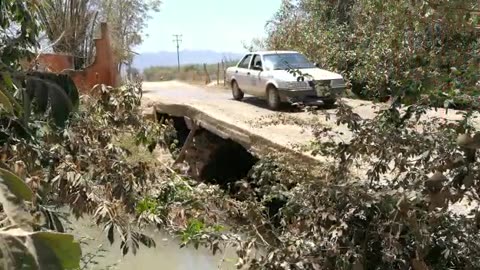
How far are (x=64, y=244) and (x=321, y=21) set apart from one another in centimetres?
2181

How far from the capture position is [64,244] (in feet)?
3.19

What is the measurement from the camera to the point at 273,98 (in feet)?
49.0

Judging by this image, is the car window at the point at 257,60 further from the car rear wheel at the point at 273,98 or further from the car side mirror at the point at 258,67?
the car rear wheel at the point at 273,98

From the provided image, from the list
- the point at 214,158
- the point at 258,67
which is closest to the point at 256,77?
the point at 258,67

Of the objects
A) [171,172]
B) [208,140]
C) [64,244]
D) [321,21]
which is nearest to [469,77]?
[171,172]

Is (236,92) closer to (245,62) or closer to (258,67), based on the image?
(245,62)

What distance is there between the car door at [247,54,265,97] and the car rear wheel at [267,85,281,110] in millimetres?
325

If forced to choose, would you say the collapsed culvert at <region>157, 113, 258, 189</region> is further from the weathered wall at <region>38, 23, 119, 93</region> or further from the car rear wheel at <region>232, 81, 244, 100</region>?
the weathered wall at <region>38, 23, 119, 93</region>

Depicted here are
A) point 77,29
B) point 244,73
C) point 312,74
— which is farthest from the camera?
point 77,29

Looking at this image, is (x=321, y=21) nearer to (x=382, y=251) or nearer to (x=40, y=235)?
(x=382, y=251)

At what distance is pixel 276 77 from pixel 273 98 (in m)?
0.56

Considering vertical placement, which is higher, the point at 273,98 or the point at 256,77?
the point at 256,77

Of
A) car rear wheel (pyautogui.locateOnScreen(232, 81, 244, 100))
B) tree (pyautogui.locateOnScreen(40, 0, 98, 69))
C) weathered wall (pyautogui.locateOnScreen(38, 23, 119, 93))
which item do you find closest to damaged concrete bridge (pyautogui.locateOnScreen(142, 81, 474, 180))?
car rear wheel (pyautogui.locateOnScreen(232, 81, 244, 100))

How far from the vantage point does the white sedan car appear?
46.3 feet
